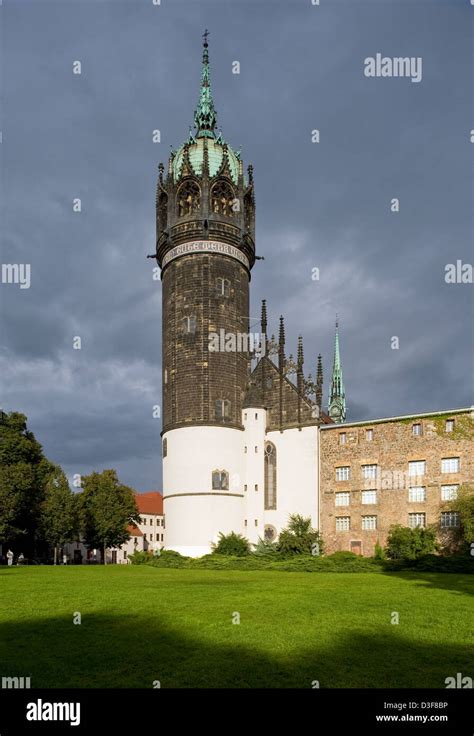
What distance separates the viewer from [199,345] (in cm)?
5466

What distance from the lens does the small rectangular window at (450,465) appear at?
152 feet

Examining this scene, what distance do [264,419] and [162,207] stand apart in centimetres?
2205

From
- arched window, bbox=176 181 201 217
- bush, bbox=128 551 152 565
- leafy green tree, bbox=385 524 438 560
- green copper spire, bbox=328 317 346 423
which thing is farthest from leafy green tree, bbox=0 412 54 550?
green copper spire, bbox=328 317 346 423

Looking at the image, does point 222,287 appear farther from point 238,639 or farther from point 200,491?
point 238,639

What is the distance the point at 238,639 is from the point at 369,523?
37046 mm

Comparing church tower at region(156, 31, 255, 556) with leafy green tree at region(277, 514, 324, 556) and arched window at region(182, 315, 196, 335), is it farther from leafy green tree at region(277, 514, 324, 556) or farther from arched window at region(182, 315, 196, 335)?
leafy green tree at region(277, 514, 324, 556)

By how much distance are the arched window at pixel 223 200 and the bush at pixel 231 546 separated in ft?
90.7

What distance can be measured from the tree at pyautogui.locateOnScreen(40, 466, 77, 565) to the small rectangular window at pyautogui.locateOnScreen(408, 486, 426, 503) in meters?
32.0

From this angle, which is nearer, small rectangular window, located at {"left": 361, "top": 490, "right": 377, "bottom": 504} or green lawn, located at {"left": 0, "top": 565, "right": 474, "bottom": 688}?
green lawn, located at {"left": 0, "top": 565, "right": 474, "bottom": 688}

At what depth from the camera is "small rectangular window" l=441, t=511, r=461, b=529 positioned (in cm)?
4547

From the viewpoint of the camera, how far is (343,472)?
51.3m

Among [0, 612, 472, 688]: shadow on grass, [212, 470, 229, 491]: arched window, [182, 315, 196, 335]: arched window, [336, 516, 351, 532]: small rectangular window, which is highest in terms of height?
[182, 315, 196, 335]: arched window

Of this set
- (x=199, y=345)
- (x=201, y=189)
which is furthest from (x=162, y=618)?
(x=201, y=189)
